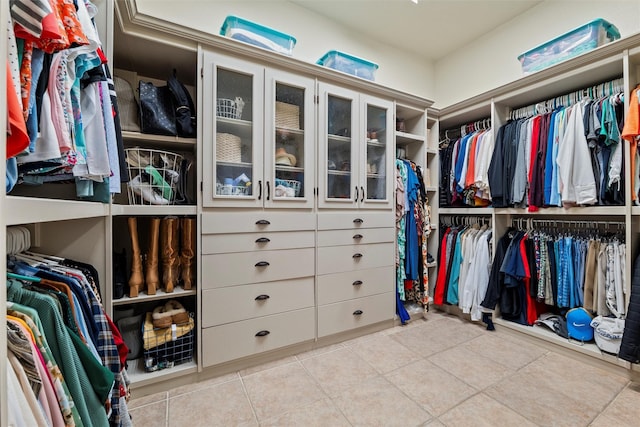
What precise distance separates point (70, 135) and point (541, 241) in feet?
9.30

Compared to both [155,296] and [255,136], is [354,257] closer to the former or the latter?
[255,136]

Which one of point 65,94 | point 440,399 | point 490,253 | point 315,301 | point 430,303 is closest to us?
point 65,94

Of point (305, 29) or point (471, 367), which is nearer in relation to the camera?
point (471, 367)

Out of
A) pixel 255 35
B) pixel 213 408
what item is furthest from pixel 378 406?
pixel 255 35

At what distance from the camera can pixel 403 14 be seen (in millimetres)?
2531

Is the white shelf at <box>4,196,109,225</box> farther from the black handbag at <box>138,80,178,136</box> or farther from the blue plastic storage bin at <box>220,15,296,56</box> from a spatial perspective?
the blue plastic storage bin at <box>220,15,296,56</box>

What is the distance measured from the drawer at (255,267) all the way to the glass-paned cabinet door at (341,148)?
477mm

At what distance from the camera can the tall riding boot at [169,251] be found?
1.65 m

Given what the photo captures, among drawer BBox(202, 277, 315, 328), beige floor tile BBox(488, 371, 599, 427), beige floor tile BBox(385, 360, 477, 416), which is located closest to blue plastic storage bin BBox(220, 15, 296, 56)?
drawer BBox(202, 277, 315, 328)

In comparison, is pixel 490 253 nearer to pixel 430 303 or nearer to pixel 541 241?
pixel 541 241

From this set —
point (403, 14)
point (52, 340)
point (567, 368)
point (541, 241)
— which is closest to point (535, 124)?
point (541, 241)

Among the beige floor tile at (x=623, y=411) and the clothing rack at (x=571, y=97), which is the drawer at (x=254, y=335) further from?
the clothing rack at (x=571, y=97)

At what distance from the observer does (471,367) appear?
1792mm

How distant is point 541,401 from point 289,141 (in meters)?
2.17
